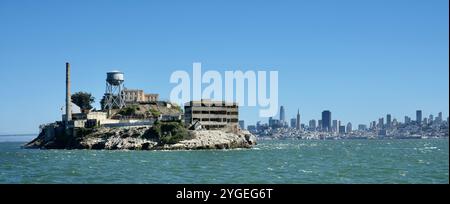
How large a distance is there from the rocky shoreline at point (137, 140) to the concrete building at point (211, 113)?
5333 mm

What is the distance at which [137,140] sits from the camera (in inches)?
5960

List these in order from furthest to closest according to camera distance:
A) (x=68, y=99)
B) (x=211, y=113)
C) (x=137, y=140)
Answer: (x=68, y=99) < (x=211, y=113) < (x=137, y=140)

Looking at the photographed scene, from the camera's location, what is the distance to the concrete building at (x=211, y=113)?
6565 inches

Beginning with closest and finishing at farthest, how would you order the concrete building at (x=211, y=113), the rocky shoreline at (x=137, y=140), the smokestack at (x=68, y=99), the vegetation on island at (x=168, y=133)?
the vegetation on island at (x=168, y=133)
the rocky shoreline at (x=137, y=140)
the concrete building at (x=211, y=113)
the smokestack at (x=68, y=99)

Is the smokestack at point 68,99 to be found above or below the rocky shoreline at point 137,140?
above

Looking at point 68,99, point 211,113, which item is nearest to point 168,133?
point 211,113

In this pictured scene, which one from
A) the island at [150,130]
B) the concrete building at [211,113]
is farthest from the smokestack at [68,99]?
the concrete building at [211,113]

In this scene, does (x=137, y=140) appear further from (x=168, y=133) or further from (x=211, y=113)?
(x=211, y=113)

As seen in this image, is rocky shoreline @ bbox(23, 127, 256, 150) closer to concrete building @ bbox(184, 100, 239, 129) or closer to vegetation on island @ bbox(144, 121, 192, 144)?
vegetation on island @ bbox(144, 121, 192, 144)

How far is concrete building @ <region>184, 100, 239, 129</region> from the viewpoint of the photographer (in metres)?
167

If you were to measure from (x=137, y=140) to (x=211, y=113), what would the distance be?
83.5ft

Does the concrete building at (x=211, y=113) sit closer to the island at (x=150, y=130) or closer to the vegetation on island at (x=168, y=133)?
the island at (x=150, y=130)
